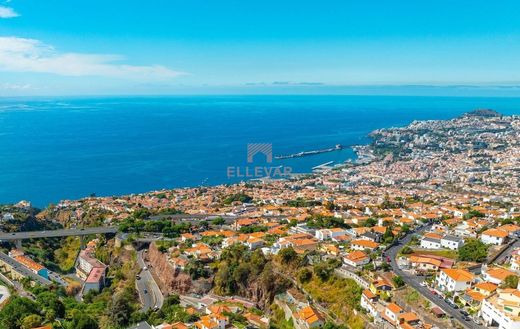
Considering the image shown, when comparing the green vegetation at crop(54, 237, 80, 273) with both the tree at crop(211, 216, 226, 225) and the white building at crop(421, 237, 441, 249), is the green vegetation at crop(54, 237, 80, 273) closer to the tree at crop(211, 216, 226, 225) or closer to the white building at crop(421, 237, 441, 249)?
the tree at crop(211, 216, 226, 225)

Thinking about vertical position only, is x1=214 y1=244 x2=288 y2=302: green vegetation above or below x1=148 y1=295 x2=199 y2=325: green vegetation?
above

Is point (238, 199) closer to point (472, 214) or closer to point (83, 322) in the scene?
point (472, 214)

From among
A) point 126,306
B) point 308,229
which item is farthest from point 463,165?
point 126,306

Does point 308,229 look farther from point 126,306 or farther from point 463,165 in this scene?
point 463,165

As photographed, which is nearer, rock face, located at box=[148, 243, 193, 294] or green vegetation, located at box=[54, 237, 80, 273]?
rock face, located at box=[148, 243, 193, 294]

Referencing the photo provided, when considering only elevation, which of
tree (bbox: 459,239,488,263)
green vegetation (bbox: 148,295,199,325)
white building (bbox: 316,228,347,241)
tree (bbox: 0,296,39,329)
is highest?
tree (bbox: 459,239,488,263)

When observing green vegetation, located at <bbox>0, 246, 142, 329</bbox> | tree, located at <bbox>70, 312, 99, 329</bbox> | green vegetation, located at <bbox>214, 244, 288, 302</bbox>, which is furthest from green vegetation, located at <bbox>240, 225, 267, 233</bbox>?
tree, located at <bbox>70, 312, 99, 329</bbox>

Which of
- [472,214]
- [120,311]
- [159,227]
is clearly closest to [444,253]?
[472,214]
